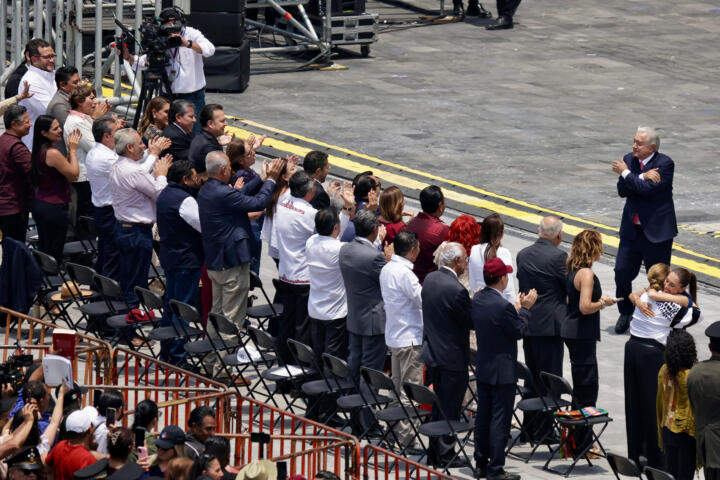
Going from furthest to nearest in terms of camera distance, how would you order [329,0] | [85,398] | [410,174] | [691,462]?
[329,0], [410,174], [85,398], [691,462]

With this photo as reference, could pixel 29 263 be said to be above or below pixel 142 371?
above

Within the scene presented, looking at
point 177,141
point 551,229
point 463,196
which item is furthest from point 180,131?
point 463,196

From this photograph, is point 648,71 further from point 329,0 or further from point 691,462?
point 691,462

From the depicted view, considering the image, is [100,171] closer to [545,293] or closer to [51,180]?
[51,180]

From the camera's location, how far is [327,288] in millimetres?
12328

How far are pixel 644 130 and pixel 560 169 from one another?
17.6 ft

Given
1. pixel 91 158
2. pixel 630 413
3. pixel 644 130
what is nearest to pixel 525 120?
pixel 644 130

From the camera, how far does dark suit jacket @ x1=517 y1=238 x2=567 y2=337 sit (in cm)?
1201

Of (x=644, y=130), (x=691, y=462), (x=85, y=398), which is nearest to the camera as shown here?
(x=691, y=462)

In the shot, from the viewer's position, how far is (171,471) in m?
8.84

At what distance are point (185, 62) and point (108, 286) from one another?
5356mm

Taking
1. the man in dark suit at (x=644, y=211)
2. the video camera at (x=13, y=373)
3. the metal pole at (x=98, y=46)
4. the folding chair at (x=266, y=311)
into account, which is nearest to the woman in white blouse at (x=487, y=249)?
the folding chair at (x=266, y=311)

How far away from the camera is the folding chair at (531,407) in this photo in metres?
11.8

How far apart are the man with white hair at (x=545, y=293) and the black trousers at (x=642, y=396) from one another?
0.70 metres
